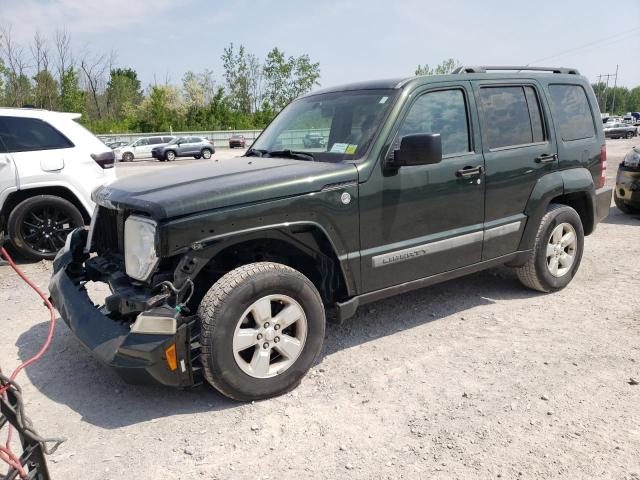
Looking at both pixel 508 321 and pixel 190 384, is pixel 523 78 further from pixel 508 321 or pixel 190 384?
pixel 190 384

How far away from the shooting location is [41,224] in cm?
663

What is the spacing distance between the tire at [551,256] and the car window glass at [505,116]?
2.56 feet

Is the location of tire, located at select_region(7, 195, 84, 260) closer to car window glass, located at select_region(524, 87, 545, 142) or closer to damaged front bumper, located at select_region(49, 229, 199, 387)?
damaged front bumper, located at select_region(49, 229, 199, 387)

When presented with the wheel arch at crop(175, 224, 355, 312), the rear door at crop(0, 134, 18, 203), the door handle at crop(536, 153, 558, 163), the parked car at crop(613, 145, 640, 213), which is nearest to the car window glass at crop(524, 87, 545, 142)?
the door handle at crop(536, 153, 558, 163)

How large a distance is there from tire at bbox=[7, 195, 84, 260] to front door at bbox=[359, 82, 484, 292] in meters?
4.38

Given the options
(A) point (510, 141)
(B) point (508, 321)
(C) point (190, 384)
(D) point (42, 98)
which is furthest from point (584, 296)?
(D) point (42, 98)

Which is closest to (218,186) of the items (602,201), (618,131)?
(602,201)

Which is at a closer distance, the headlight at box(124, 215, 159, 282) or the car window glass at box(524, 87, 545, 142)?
the headlight at box(124, 215, 159, 282)

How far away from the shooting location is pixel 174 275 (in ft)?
10.2

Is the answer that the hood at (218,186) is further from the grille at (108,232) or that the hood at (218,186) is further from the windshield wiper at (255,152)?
the windshield wiper at (255,152)

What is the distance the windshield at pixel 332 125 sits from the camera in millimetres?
3904

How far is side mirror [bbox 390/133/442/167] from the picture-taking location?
3582 mm

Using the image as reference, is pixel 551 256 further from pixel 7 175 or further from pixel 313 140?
pixel 7 175

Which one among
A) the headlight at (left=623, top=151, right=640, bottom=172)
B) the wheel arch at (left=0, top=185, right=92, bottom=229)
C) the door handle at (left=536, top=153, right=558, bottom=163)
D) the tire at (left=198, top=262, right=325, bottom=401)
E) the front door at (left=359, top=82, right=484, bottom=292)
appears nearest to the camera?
the tire at (left=198, top=262, right=325, bottom=401)
